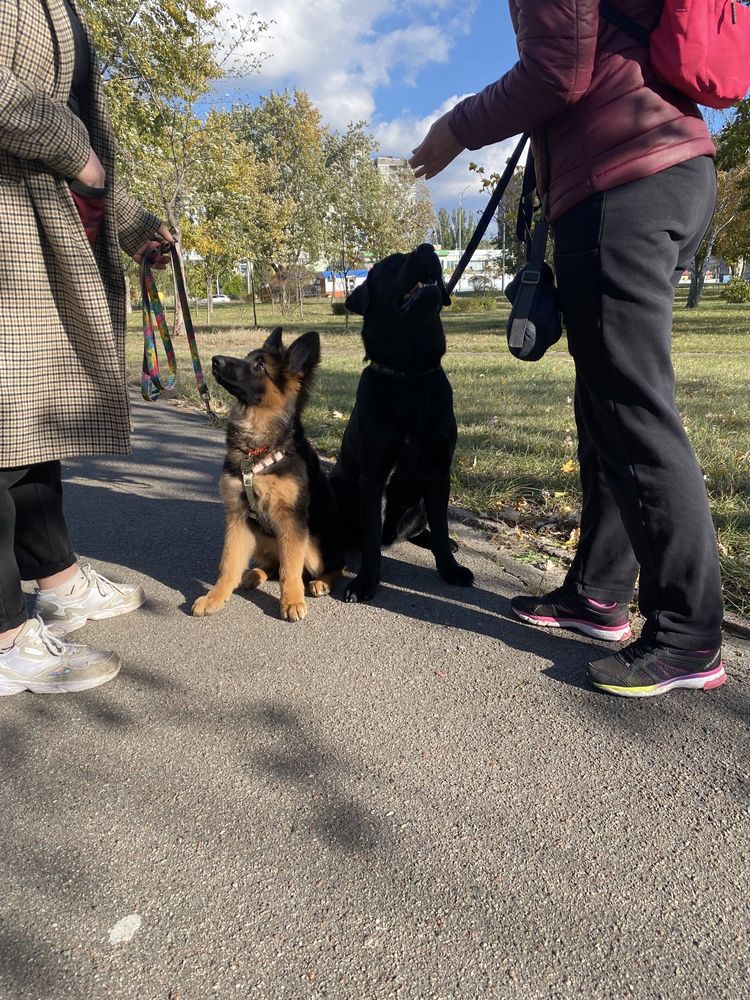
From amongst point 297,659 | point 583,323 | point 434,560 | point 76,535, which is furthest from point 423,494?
point 76,535

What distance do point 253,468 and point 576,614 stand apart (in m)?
1.62

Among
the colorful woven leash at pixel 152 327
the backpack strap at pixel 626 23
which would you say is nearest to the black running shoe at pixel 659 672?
the backpack strap at pixel 626 23

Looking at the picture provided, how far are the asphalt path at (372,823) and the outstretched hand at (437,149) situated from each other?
191cm

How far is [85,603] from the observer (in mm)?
2975

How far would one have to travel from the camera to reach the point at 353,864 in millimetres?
1623

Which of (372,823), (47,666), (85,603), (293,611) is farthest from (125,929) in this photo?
(85,603)

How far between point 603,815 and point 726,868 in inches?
11.9

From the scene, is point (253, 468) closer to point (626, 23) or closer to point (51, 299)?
point (51, 299)

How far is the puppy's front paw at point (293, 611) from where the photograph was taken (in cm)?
303

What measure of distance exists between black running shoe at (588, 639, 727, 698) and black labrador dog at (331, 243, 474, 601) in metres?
1.11

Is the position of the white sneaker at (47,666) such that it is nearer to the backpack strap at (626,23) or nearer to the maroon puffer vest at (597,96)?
the maroon puffer vest at (597,96)

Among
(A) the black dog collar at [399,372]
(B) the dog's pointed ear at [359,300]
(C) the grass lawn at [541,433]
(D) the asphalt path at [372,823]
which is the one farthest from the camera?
(C) the grass lawn at [541,433]

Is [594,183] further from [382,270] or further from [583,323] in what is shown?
[382,270]

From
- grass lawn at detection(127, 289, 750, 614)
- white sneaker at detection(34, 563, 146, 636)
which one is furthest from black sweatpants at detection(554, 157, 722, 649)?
white sneaker at detection(34, 563, 146, 636)
